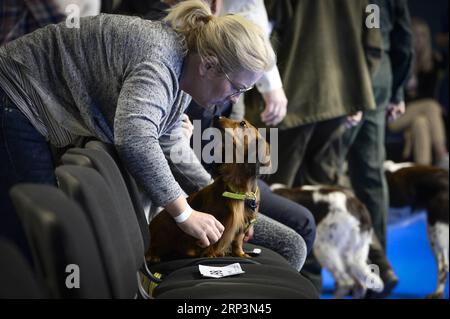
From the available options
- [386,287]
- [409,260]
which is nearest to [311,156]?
[386,287]

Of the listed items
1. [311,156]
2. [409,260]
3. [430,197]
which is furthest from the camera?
[409,260]

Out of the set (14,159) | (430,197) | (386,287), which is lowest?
(386,287)

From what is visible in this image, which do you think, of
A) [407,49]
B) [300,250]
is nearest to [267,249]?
[300,250]

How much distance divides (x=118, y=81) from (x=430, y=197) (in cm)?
256

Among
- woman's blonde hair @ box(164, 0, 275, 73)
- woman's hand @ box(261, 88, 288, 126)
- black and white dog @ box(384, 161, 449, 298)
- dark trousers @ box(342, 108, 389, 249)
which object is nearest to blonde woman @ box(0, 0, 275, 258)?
woman's blonde hair @ box(164, 0, 275, 73)

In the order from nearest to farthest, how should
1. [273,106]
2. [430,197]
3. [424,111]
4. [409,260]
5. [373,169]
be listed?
[273,106], [373,169], [430,197], [409,260], [424,111]

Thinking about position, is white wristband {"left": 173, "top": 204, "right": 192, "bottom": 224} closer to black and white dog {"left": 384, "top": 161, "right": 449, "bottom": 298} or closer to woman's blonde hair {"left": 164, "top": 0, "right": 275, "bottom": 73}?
woman's blonde hair {"left": 164, "top": 0, "right": 275, "bottom": 73}

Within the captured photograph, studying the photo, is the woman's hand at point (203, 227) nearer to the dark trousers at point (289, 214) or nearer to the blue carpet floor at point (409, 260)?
the dark trousers at point (289, 214)

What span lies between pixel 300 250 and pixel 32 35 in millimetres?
1038

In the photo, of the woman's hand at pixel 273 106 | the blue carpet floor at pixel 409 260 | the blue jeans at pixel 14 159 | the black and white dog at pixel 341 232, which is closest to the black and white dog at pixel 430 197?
the blue carpet floor at pixel 409 260

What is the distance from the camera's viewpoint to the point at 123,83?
194 centimetres

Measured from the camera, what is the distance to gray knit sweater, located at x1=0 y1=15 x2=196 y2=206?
6.11 ft

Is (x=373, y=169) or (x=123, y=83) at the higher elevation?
(x=123, y=83)

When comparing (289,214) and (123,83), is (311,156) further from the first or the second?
(123,83)
